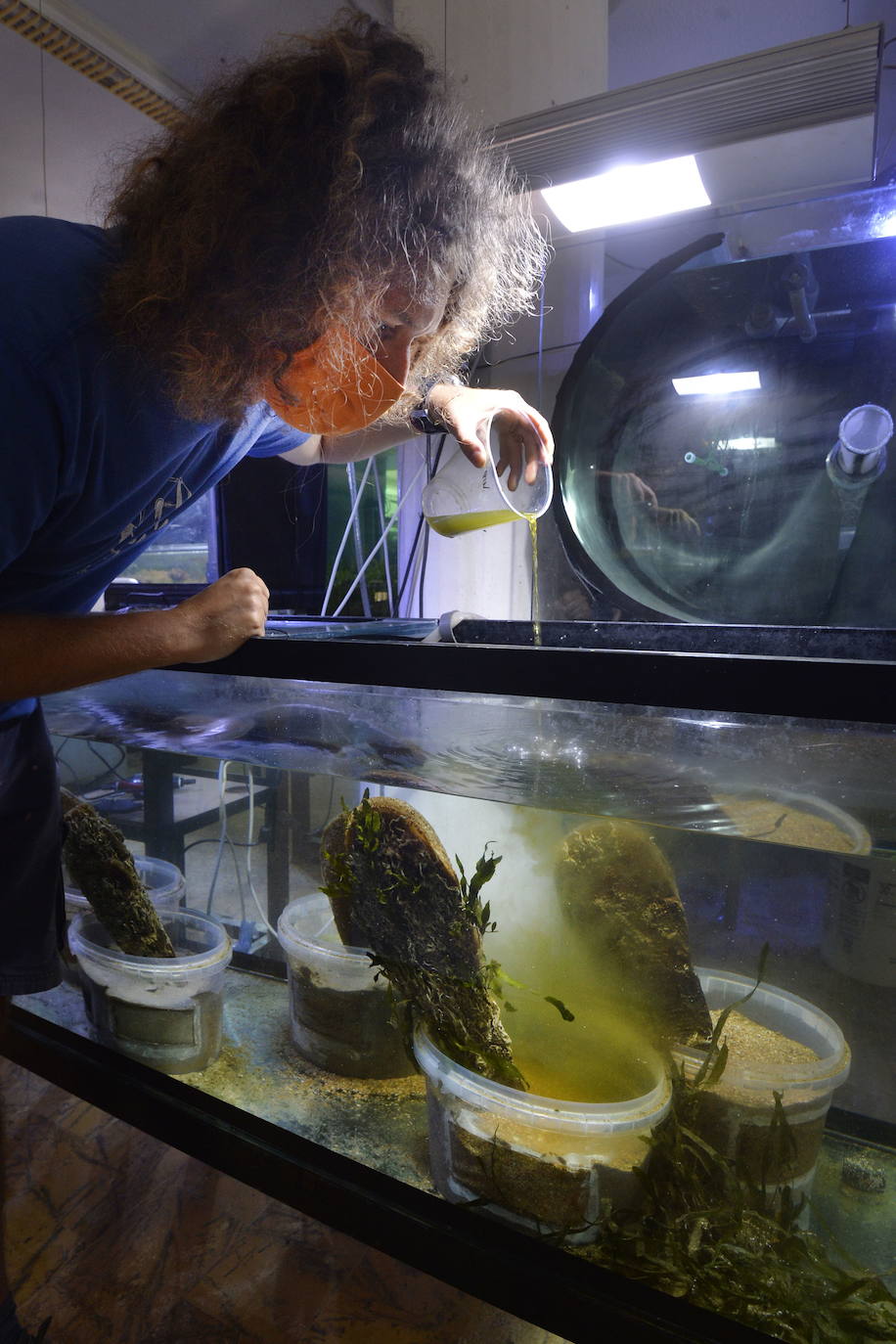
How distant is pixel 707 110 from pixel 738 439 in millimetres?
673

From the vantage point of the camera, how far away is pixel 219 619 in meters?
0.82

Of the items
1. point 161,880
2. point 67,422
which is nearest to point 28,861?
point 161,880

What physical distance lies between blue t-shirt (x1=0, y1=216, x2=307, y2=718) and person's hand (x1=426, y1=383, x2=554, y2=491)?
0.29 m

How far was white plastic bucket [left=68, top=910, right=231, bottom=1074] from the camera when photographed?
1007 mm

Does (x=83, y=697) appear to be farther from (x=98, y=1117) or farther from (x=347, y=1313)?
(x=347, y=1313)

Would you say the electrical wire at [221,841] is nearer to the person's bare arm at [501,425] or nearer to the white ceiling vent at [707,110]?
the person's bare arm at [501,425]

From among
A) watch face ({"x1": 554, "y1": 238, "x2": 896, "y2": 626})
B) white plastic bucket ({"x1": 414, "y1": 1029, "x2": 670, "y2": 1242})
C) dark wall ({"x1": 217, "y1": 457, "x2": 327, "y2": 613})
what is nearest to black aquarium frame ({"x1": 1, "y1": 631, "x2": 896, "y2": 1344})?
white plastic bucket ({"x1": 414, "y1": 1029, "x2": 670, "y2": 1242})

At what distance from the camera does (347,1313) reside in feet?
3.26

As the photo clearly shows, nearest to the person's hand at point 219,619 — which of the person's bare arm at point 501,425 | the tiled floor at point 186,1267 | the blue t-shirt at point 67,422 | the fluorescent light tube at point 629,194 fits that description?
the blue t-shirt at point 67,422

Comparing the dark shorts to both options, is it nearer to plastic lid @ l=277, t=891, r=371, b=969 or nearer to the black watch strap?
plastic lid @ l=277, t=891, r=371, b=969

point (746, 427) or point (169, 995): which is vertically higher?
point (746, 427)

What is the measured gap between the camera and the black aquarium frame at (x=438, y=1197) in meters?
0.56

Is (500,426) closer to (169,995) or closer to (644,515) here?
(644,515)

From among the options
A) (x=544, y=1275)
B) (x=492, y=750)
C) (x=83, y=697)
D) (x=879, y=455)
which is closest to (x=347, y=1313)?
(x=544, y=1275)
